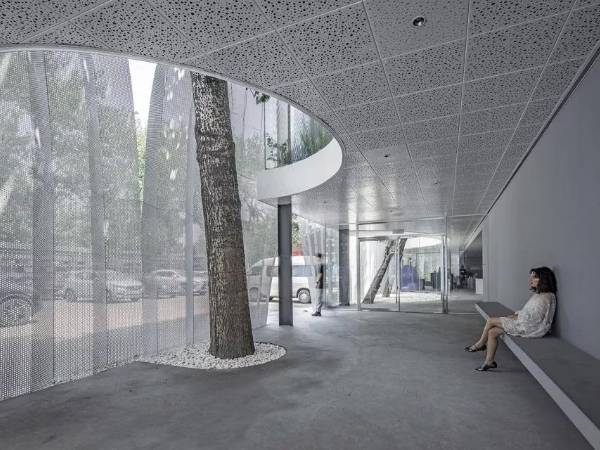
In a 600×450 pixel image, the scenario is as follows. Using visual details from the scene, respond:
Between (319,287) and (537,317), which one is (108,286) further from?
(319,287)

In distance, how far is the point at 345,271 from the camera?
1239cm

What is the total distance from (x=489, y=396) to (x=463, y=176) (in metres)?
4.04

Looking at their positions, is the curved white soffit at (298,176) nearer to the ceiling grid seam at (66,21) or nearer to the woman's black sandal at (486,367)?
the woman's black sandal at (486,367)

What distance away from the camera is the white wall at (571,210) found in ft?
10.9

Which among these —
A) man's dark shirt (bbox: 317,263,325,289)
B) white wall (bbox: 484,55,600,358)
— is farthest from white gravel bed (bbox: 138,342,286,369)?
man's dark shirt (bbox: 317,263,325,289)

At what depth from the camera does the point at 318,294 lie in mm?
10273

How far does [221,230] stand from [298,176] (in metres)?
2.87

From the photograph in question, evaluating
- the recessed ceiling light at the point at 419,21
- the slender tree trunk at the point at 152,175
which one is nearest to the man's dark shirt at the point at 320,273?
the slender tree trunk at the point at 152,175

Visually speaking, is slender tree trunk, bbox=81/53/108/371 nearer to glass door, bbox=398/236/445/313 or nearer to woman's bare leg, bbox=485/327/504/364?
woman's bare leg, bbox=485/327/504/364

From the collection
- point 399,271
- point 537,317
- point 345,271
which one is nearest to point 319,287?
point 345,271

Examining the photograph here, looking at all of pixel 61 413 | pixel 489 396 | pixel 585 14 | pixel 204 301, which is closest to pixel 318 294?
pixel 204 301

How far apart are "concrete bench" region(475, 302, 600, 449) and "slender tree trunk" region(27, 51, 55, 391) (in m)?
4.65

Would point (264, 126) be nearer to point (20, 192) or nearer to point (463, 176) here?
point (463, 176)

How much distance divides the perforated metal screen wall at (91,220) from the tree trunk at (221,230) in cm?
70
